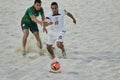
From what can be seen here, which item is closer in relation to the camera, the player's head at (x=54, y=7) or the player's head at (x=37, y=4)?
the player's head at (x=54, y=7)

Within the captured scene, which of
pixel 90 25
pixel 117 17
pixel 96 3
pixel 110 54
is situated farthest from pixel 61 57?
pixel 96 3

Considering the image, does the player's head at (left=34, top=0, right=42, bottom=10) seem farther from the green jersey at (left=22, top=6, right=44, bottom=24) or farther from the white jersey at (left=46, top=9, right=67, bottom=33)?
the white jersey at (left=46, top=9, right=67, bottom=33)

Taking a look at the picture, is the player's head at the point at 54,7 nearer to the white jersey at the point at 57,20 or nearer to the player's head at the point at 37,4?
the white jersey at the point at 57,20

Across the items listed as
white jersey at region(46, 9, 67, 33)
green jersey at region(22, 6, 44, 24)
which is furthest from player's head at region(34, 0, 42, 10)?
white jersey at region(46, 9, 67, 33)

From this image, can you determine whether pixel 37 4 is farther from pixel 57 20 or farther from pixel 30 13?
pixel 57 20

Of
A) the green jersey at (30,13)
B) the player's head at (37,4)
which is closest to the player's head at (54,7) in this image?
the player's head at (37,4)

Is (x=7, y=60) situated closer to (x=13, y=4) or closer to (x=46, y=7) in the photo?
(x=46, y=7)

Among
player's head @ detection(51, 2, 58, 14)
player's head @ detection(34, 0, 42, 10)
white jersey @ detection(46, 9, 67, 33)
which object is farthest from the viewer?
player's head @ detection(34, 0, 42, 10)

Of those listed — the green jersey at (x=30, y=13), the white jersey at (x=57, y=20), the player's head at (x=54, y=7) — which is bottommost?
the white jersey at (x=57, y=20)

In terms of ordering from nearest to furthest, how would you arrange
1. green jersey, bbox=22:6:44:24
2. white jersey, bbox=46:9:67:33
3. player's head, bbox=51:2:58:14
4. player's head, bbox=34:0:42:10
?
player's head, bbox=51:2:58:14 → white jersey, bbox=46:9:67:33 → player's head, bbox=34:0:42:10 → green jersey, bbox=22:6:44:24

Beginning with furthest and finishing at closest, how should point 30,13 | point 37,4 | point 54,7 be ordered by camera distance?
1. point 30,13
2. point 37,4
3. point 54,7

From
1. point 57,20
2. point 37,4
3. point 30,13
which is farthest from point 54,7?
point 30,13

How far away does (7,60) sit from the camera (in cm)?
953

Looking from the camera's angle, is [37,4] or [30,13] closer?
[37,4]
